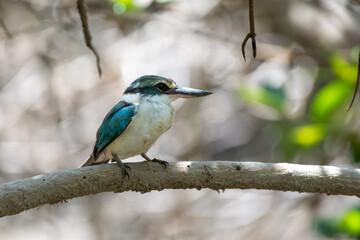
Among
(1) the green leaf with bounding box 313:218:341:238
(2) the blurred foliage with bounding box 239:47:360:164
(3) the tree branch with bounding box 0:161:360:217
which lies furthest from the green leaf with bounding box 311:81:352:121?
(3) the tree branch with bounding box 0:161:360:217

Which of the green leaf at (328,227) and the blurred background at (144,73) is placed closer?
the green leaf at (328,227)

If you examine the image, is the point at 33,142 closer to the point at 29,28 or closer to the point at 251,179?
the point at 29,28

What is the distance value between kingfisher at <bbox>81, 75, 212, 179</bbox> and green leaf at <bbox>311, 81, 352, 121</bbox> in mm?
928

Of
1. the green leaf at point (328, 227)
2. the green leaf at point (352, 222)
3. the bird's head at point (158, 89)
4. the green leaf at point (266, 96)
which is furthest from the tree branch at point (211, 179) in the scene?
the green leaf at point (266, 96)

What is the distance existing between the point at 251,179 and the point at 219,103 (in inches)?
142

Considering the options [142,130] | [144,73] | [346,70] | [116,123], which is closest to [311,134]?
[346,70]

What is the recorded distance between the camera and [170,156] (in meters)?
6.05

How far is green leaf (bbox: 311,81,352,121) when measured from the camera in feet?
12.8

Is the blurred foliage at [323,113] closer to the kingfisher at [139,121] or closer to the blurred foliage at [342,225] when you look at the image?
the blurred foliage at [342,225]

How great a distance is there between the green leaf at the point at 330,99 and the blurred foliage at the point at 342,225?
0.64 metres

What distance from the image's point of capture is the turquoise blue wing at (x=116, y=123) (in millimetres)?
3289

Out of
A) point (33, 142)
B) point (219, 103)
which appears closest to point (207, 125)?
point (219, 103)

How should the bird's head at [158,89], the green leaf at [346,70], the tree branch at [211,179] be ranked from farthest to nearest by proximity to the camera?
the green leaf at [346,70] < the bird's head at [158,89] < the tree branch at [211,179]

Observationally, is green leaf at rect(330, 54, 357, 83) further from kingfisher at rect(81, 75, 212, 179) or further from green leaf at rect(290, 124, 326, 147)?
kingfisher at rect(81, 75, 212, 179)
